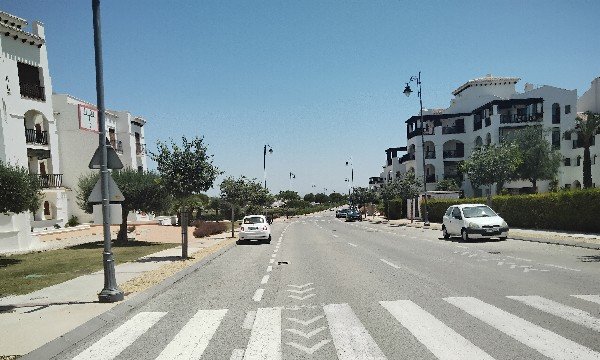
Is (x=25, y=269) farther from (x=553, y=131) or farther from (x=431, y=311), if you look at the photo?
(x=553, y=131)

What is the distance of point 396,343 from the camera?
16.8 feet

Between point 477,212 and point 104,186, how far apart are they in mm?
17845

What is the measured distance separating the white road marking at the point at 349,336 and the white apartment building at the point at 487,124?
173ft

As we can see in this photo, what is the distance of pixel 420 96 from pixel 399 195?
1498 cm

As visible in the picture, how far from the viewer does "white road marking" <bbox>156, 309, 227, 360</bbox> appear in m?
5.02

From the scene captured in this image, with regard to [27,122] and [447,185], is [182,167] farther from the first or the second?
[447,185]

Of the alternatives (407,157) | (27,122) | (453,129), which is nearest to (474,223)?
(27,122)

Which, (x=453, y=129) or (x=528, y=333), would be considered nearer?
(x=528, y=333)

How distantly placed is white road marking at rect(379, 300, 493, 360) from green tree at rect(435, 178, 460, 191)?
2044 inches

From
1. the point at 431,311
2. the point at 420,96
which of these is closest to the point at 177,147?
the point at 431,311

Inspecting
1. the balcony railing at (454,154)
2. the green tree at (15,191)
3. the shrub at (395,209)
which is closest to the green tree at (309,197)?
the balcony railing at (454,154)

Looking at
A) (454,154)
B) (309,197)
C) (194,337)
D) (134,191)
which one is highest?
(454,154)

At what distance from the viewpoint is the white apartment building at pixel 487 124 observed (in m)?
51.2

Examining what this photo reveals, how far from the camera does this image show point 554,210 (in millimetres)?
23047
